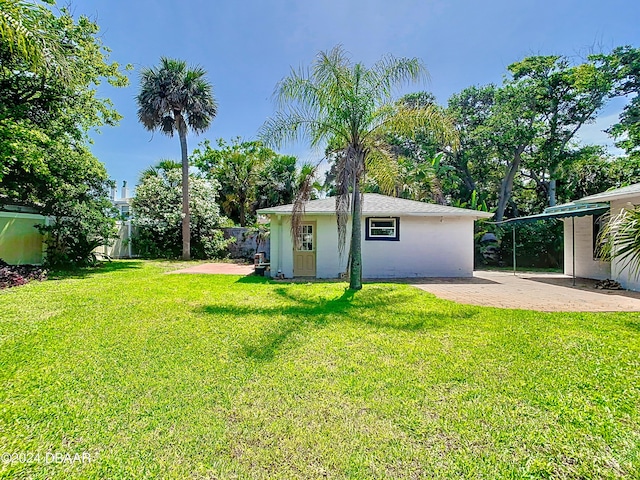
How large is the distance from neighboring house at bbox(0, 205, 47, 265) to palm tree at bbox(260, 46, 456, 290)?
38.2 ft

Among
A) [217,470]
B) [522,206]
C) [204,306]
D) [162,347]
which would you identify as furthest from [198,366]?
[522,206]

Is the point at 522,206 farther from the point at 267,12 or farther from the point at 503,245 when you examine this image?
the point at 267,12

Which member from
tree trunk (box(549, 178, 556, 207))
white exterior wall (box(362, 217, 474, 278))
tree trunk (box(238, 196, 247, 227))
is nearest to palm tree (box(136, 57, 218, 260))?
tree trunk (box(238, 196, 247, 227))

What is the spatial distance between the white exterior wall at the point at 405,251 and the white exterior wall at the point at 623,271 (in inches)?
177

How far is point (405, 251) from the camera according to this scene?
524 inches

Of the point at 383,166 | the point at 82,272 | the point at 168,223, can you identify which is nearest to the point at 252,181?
the point at 168,223

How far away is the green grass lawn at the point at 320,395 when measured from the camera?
101 inches

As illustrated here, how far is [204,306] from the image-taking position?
7672 millimetres

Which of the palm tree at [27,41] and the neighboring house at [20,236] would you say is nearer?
the palm tree at [27,41]

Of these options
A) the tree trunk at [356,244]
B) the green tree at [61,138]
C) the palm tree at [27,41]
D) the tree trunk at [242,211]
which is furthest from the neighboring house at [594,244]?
the tree trunk at [242,211]

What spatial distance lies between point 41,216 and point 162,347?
13.8 metres

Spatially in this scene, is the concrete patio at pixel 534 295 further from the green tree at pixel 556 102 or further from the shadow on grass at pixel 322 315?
the green tree at pixel 556 102

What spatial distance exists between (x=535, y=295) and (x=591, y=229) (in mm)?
6570

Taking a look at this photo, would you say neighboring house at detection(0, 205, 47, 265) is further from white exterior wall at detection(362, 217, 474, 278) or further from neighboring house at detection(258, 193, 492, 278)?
white exterior wall at detection(362, 217, 474, 278)
